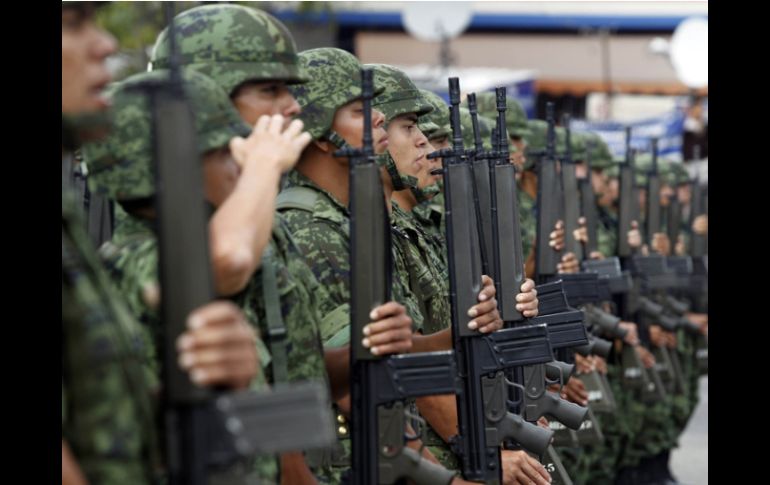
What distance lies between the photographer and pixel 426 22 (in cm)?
2147

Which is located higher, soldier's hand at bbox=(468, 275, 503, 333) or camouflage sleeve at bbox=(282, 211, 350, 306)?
camouflage sleeve at bbox=(282, 211, 350, 306)

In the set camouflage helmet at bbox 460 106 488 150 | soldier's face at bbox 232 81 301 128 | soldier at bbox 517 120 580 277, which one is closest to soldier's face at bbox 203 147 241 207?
soldier's face at bbox 232 81 301 128

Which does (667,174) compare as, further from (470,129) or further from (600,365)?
(470,129)

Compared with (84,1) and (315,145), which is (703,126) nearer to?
(315,145)

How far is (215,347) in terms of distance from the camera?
370 cm

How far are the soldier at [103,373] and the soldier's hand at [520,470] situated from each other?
266 centimetres

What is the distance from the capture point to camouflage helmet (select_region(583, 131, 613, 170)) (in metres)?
14.6

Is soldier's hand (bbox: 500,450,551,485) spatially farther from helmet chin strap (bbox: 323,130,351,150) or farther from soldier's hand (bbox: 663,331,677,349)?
soldier's hand (bbox: 663,331,677,349)

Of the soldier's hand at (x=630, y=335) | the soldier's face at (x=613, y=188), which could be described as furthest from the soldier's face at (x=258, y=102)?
the soldier's face at (x=613, y=188)

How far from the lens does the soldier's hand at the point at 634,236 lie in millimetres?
13977

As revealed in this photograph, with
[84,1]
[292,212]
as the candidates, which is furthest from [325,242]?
[84,1]

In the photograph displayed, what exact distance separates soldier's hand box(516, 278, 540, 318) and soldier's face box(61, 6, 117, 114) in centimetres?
322

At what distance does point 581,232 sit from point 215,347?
27.1ft

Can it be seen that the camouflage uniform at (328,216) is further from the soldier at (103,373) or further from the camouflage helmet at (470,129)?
the camouflage helmet at (470,129)
